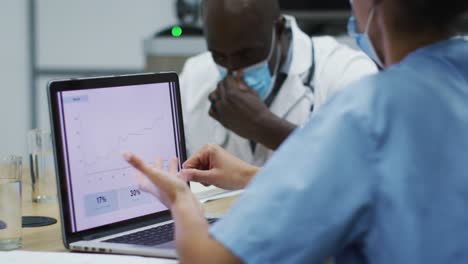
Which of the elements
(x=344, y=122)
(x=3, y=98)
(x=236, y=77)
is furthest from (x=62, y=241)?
(x=3, y=98)

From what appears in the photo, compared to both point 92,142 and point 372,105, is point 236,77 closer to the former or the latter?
point 92,142

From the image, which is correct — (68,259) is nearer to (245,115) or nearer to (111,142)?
(111,142)

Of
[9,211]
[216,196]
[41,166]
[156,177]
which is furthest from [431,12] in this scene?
[41,166]

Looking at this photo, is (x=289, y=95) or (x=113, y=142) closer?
(x=113, y=142)

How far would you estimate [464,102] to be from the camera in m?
0.88

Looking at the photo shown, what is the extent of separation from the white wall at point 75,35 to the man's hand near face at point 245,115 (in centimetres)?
191

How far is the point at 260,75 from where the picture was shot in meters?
2.18

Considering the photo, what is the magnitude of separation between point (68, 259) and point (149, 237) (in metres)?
0.16

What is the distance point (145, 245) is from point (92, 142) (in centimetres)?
20

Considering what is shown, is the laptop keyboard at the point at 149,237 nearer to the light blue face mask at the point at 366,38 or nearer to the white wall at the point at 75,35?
the light blue face mask at the point at 366,38

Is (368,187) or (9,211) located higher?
(368,187)

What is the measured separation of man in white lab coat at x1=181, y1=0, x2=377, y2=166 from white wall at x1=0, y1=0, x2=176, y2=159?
1.77m

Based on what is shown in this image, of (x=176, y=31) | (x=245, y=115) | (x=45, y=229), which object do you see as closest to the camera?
(x=45, y=229)

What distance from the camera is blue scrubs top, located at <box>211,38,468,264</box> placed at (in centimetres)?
81
